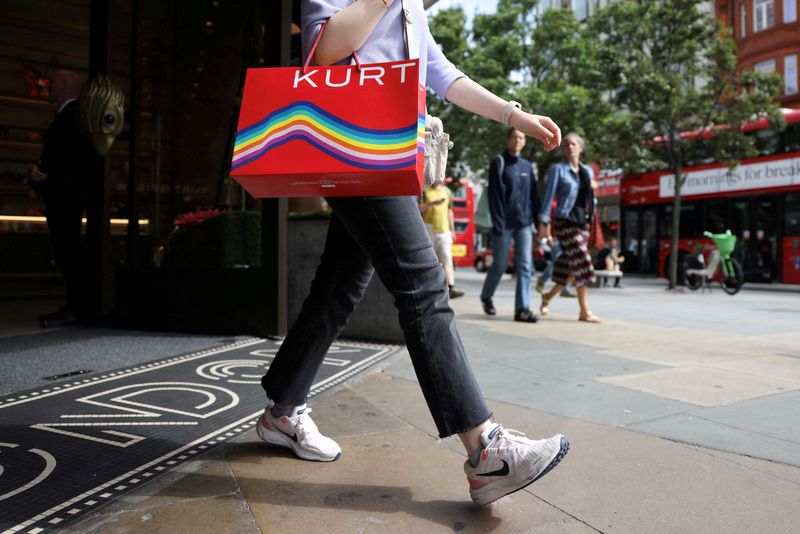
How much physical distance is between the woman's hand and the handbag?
0.44m

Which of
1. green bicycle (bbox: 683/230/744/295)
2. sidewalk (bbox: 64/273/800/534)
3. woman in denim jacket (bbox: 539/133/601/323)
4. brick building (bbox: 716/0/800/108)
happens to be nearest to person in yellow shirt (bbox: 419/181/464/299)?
woman in denim jacket (bbox: 539/133/601/323)

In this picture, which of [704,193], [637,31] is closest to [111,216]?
[637,31]

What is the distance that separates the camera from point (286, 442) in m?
2.17

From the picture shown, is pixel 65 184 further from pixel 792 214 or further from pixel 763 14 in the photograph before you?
pixel 763 14

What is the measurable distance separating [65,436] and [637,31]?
1549cm

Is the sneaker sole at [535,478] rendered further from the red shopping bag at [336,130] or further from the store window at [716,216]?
the store window at [716,216]

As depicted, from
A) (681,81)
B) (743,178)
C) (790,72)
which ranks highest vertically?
(790,72)

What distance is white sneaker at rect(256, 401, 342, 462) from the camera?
6.98ft

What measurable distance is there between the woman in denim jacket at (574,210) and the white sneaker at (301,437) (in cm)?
473

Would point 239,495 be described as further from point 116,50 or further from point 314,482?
point 116,50

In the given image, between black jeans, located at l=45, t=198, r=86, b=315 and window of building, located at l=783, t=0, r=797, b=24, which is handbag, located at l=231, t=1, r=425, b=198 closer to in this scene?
black jeans, located at l=45, t=198, r=86, b=315

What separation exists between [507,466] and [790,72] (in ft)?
97.9

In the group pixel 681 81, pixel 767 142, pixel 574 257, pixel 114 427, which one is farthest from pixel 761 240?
pixel 114 427

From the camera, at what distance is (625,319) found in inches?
278
